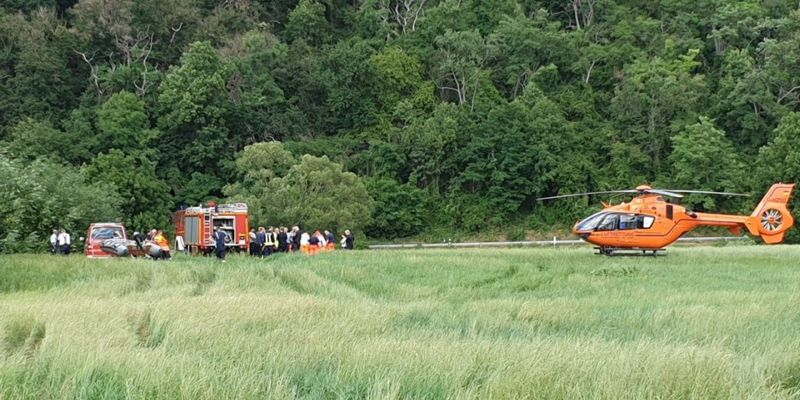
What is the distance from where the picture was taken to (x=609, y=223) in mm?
27141

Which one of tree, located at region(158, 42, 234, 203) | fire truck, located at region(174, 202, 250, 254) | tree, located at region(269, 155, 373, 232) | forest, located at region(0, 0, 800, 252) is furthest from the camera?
tree, located at region(158, 42, 234, 203)

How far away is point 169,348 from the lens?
24.9 ft

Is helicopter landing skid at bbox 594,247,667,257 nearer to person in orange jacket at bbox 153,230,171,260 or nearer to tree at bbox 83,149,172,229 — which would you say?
person in orange jacket at bbox 153,230,171,260

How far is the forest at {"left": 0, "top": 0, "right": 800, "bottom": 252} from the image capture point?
5638cm

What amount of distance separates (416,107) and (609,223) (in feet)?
137

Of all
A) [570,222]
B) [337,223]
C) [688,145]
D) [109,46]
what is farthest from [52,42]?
[688,145]

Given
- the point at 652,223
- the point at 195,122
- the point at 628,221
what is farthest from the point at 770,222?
the point at 195,122

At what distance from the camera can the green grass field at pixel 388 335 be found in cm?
586

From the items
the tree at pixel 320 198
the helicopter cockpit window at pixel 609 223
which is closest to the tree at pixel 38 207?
the tree at pixel 320 198

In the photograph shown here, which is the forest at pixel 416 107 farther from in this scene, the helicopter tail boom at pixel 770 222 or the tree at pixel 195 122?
the helicopter tail boom at pixel 770 222

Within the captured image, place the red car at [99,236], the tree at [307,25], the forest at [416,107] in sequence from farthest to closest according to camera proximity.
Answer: the tree at [307,25], the forest at [416,107], the red car at [99,236]

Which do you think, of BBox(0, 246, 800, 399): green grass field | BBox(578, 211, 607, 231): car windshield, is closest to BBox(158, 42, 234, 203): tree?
BBox(578, 211, 607, 231): car windshield

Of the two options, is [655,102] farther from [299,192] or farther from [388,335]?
[388,335]

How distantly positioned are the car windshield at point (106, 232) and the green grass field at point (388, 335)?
971cm
